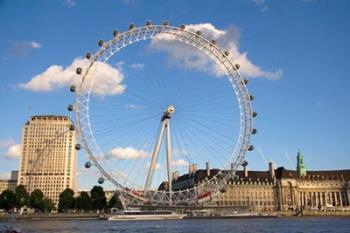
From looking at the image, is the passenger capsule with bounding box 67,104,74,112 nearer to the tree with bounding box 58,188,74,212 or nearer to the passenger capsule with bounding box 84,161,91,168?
the passenger capsule with bounding box 84,161,91,168

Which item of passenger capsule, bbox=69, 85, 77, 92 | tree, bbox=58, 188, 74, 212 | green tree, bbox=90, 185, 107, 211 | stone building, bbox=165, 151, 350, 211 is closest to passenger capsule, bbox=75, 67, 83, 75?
passenger capsule, bbox=69, 85, 77, 92

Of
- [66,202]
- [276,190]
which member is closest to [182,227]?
[66,202]

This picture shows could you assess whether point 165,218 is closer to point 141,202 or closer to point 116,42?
point 141,202

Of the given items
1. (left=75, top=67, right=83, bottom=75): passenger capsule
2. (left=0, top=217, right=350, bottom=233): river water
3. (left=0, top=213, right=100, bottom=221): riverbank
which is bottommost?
(left=0, top=217, right=350, bottom=233): river water

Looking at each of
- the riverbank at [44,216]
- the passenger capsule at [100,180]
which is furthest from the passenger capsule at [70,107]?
the riverbank at [44,216]

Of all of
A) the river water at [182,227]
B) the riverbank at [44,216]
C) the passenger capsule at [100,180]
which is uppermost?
the passenger capsule at [100,180]

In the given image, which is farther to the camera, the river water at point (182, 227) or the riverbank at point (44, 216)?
the riverbank at point (44, 216)

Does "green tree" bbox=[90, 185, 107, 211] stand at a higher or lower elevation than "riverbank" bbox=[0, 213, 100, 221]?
higher

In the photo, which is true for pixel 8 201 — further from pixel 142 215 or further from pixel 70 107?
pixel 70 107

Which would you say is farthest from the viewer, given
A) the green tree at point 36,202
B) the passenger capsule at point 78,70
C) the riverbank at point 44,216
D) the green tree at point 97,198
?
the green tree at point 97,198

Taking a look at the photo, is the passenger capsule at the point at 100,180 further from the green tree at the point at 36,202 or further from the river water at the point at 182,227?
the green tree at the point at 36,202

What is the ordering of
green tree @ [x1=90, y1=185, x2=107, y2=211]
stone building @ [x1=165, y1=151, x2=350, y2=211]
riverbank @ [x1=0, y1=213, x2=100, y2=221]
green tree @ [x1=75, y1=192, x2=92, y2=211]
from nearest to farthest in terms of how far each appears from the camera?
1. riverbank @ [x1=0, y1=213, x2=100, y2=221]
2. green tree @ [x1=75, y1=192, x2=92, y2=211]
3. green tree @ [x1=90, y1=185, x2=107, y2=211]
4. stone building @ [x1=165, y1=151, x2=350, y2=211]

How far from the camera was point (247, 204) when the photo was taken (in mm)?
177000

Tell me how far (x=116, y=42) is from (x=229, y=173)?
3092cm
